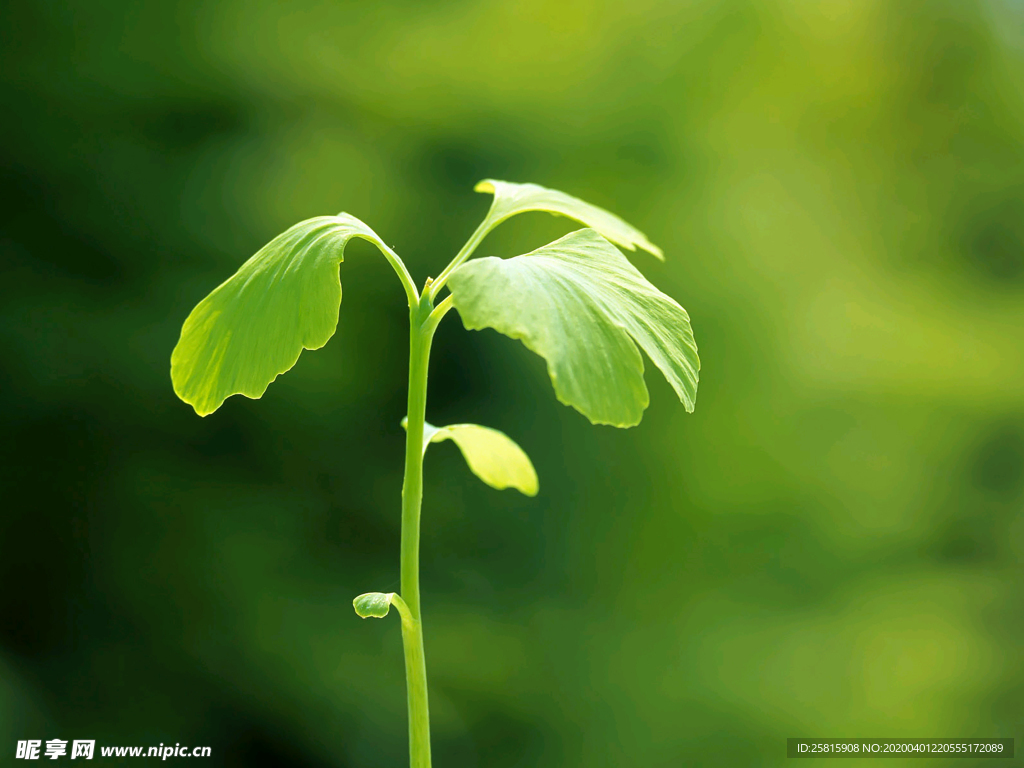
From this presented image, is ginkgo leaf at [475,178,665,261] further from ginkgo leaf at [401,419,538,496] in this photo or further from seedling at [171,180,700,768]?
ginkgo leaf at [401,419,538,496]

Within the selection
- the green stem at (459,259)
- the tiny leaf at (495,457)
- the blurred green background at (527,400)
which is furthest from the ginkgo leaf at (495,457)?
the blurred green background at (527,400)

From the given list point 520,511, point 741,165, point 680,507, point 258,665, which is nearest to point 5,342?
point 258,665

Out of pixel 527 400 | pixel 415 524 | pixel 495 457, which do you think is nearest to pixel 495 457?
pixel 495 457

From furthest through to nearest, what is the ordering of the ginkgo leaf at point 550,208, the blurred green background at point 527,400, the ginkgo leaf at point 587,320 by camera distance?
the blurred green background at point 527,400 < the ginkgo leaf at point 550,208 < the ginkgo leaf at point 587,320

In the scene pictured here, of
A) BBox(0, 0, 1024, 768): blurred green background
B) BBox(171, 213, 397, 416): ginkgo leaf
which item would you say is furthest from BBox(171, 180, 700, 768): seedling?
BBox(0, 0, 1024, 768): blurred green background

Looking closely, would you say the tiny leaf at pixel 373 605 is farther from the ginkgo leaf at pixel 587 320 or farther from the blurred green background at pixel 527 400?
the blurred green background at pixel 527 400

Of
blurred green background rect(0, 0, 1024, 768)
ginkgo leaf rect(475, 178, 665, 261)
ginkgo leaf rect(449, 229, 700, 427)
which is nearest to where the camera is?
ginkgo leaf rect(449, 229, 700, 427)
